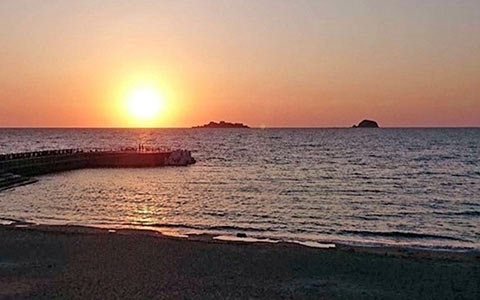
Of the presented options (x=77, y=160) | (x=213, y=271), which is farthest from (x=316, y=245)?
(x=77, y=160)

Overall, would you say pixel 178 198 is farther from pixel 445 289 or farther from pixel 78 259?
pixel 445 289

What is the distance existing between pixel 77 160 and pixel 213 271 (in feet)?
202

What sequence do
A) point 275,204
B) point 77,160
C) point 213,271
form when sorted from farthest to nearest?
1. point 77,160
2. point 275,204
3. point 213,271

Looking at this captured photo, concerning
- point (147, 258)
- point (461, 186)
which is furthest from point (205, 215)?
point (461, 186)

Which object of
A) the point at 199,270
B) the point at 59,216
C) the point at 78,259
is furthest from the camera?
the point at 59,216

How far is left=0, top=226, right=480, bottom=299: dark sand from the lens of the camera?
14.1 m

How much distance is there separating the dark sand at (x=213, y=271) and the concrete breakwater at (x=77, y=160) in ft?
121

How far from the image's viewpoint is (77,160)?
244 feet

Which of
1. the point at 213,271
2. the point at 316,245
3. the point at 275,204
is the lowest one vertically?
the point at 275,204

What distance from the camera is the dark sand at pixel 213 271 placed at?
46.4ft

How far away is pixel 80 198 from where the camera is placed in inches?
1656

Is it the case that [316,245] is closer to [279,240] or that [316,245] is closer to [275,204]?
[279,240]

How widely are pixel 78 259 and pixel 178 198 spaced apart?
2527cm

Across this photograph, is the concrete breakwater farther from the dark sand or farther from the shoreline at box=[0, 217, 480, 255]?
the dark sand
